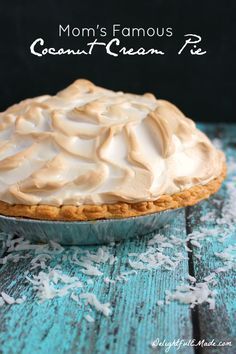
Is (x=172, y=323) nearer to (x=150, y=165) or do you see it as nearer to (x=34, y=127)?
(x=150, y=165)

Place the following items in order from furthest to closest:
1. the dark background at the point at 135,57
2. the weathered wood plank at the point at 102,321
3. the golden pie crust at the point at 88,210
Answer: the dark background at the point at 135,57 < the golden pie crust at the point at 88,210 < the weathered wood plank at the point at 102,321

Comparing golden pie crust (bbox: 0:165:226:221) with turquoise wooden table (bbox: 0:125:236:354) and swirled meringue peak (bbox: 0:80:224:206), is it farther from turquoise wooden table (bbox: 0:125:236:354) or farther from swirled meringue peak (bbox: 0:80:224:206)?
turquoise wooden table (bbox: 0:125:236:354)

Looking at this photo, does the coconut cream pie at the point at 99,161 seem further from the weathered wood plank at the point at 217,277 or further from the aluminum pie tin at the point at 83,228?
the weathered wood plank at the point at 217,277

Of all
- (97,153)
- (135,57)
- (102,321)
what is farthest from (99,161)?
(135,57)

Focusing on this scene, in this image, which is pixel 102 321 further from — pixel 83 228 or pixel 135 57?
pixel 135 57

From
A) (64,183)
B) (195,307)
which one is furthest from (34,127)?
(195,307)

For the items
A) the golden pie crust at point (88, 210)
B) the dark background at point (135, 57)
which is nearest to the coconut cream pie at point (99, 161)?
the golden pie crust at point (88, 210)

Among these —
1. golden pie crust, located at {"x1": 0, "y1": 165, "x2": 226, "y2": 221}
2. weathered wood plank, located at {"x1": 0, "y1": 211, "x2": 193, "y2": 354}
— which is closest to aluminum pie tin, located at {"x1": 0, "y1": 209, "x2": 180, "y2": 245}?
golden pie crust, located at {"x1": 0, "y1": 165, "x2": 226, "y2": 221}
